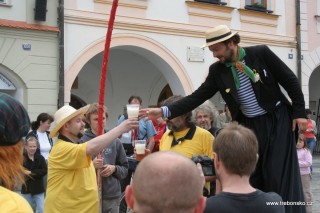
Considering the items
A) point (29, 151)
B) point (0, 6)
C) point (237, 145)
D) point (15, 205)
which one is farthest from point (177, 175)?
point (0, 6)

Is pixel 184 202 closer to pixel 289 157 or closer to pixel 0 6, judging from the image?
pixel 289 157

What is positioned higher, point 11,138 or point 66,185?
point 11,138

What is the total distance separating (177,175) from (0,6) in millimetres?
10152

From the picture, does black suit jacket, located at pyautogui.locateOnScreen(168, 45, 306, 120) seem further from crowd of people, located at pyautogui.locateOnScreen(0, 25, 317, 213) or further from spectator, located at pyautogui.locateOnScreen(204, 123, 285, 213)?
spectator, located at pyautogui.locateOnScreen(204, 123, 285, 213)

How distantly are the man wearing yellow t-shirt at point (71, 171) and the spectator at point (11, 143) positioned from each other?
71.7 inches

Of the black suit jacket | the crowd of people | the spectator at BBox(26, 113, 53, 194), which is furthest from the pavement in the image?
the black suit jacket

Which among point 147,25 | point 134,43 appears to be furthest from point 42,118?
point 147,25

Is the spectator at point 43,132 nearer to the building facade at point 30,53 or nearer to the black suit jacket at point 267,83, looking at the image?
the building facade at point 30,53

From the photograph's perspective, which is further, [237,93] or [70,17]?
[70,17]

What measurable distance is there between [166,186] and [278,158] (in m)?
2.43

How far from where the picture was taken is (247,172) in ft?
9.26

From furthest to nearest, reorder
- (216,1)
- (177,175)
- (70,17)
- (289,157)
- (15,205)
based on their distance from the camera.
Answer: (216,1)
(70,17)
(289,157)
(15,205)
(177,175)

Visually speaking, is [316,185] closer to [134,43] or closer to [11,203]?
[134,43]

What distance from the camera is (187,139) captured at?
14.7ft
